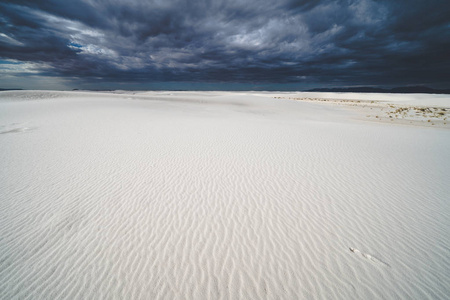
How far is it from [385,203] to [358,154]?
4.04 meters

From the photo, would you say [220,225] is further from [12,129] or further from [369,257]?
[12,129]

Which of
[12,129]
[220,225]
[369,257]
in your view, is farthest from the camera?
[12,129]

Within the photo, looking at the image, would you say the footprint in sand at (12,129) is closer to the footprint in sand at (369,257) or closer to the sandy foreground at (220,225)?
the sandy foreground at (220,225)

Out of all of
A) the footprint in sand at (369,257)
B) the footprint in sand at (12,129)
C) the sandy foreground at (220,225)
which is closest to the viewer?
the sandy foreground at (220,225)

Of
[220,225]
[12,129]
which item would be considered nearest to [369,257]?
[220,225]

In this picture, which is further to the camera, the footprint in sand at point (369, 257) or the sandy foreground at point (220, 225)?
the footprint in sand at point (369, 257)

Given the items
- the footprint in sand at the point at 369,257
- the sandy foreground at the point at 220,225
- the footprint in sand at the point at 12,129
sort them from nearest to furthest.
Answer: the sandy foreground at the point at 220,225
the footprint in sand at the point at 369,257
the footprint in sand at the point at 12,129

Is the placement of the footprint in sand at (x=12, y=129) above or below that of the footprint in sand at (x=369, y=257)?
above

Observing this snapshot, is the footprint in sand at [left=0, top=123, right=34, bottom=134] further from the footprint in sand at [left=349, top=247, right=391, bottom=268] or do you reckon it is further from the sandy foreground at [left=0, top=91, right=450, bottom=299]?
the footprint in sand at [left=349, top=247, right=391, bottom=268]

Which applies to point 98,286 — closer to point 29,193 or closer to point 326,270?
point 326,270

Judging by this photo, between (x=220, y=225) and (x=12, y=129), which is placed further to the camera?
(x=12, y=129)

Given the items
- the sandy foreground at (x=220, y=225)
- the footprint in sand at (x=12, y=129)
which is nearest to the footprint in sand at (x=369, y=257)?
the sandy foreground at (x=220, y=225)

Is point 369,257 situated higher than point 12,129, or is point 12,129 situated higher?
point 12,129

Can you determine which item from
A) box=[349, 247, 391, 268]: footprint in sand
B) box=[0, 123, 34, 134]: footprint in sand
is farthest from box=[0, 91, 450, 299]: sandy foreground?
box=[0, 123, 34, 134]: footprint in sand
